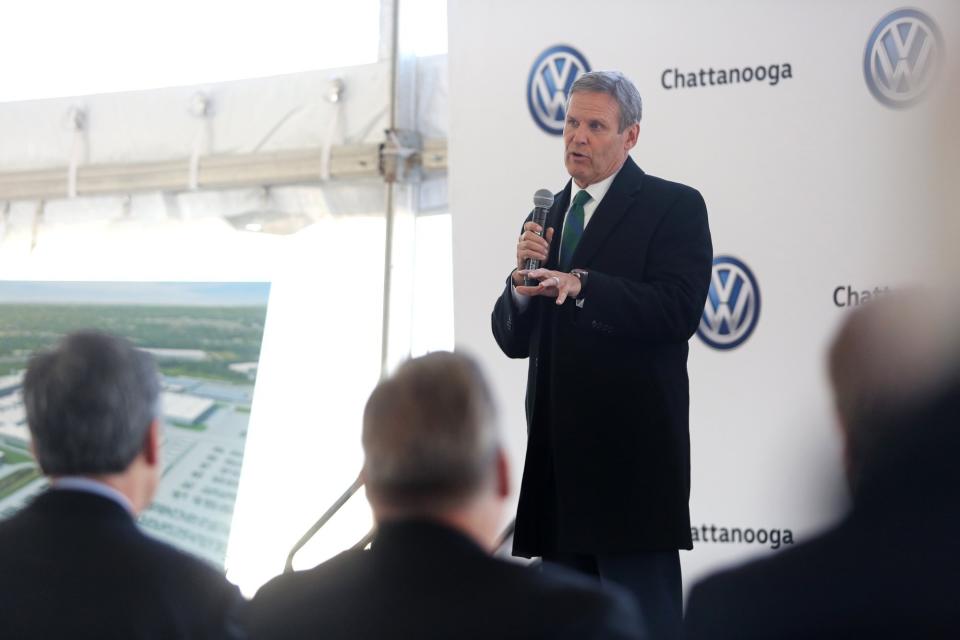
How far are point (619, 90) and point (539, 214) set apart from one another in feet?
1.14

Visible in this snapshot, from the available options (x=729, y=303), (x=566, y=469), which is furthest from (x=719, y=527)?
(x=566, y=469)

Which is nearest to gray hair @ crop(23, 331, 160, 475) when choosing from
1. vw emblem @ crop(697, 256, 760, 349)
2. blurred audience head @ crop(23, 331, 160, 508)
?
blurred audience head @ crop(23, 331, 160, 508)

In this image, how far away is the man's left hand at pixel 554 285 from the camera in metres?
2.30

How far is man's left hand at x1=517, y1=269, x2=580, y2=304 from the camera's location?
2.30 meters

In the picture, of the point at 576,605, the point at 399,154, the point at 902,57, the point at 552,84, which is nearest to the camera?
the point at 576,605

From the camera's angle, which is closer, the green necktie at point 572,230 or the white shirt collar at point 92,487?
the white shirt collar at point 92,487

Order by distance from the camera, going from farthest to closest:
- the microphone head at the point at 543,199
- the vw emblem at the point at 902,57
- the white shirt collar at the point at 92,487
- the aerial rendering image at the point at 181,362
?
1. the vw emblem at the point at 902,57
2. the aerial rendering image at the point at 181,362
3. the microphone head at the point at 543,199
4. the white shirt collar at the point at 92,487

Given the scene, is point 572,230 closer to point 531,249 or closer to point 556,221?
point 556,221

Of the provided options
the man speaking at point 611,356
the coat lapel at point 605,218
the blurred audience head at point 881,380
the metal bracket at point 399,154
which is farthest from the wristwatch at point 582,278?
the metal bracket at point 399,154

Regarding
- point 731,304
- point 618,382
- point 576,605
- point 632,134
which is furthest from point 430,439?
point 731,304

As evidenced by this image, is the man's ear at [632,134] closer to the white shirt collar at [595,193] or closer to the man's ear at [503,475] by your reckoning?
the white shirt collar at [595,193]

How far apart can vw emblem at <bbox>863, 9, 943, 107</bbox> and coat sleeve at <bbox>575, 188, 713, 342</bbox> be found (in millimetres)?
1057

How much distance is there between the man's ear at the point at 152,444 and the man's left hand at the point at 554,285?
36.9 inches

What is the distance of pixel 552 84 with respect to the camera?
3.62 metres
